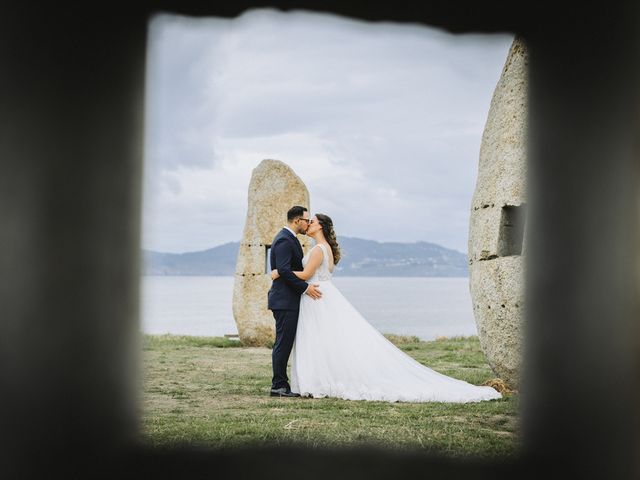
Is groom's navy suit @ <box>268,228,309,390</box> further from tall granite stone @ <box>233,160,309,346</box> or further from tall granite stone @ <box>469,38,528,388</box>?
tall granite stone @ <box>233,160,309,346</box>

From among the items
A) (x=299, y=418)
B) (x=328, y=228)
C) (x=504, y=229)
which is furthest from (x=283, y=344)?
(x=504, y=229)

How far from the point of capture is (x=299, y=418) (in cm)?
697

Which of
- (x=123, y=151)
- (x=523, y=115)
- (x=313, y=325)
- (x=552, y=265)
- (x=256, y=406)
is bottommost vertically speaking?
(x=256, y=406)

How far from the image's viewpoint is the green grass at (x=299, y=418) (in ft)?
19.5


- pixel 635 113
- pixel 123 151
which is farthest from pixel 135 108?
pixel 635 113

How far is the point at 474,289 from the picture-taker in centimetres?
867

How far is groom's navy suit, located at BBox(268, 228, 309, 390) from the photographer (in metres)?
8.66

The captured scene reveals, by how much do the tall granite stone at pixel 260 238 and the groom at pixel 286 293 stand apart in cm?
549

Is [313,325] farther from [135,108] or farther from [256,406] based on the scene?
[135,108]

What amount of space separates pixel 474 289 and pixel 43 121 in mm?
5426

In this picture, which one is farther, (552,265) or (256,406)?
(256,406)

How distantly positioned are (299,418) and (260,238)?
784cm

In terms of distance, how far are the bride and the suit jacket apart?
0.12 m

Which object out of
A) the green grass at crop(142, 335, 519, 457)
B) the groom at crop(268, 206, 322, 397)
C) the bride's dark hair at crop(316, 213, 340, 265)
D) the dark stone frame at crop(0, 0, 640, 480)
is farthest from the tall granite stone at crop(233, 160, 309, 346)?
the dark stone frame at crop(0, 0, 640, 480)
